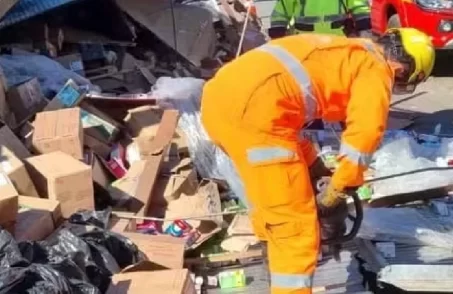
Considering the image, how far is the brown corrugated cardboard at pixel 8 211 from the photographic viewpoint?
4805 mm

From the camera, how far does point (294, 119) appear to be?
400cm

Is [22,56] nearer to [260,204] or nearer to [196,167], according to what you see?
[196,167]

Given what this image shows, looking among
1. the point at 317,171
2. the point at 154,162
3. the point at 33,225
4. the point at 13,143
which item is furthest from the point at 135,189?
the point at 317,171

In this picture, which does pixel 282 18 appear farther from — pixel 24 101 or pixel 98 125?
pixel 24 101

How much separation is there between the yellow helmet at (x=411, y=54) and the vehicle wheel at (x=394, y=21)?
5401 millimetres

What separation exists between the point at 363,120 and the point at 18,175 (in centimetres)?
246

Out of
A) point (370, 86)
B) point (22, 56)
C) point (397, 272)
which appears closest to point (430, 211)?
point (397, 272)

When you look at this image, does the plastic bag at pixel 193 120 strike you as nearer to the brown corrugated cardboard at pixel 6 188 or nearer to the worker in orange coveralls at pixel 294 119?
the brown corrugated cardboard at pixel 6 188

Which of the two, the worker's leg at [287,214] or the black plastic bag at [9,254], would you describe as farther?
the black plastic bag at [9,254]

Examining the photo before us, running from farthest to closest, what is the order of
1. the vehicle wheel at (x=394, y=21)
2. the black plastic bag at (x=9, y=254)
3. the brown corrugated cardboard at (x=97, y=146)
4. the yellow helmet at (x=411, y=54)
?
1. the vehicle wheel at (x=394, y=21)
2. the brown corrugated cardboard at (x=97, y=146)
3. the black plastic bag at (x=9, y=254)
4. the yellow helmet at (x=411, y=54)

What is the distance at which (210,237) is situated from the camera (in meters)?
5.66

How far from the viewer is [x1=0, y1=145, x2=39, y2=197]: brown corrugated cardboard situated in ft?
18.0

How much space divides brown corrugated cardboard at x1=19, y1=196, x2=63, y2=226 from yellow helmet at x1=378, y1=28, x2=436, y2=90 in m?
2.10

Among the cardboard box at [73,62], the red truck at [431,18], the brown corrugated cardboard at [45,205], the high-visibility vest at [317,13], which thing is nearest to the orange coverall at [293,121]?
the brown corrugated cardboard at [45,205]
